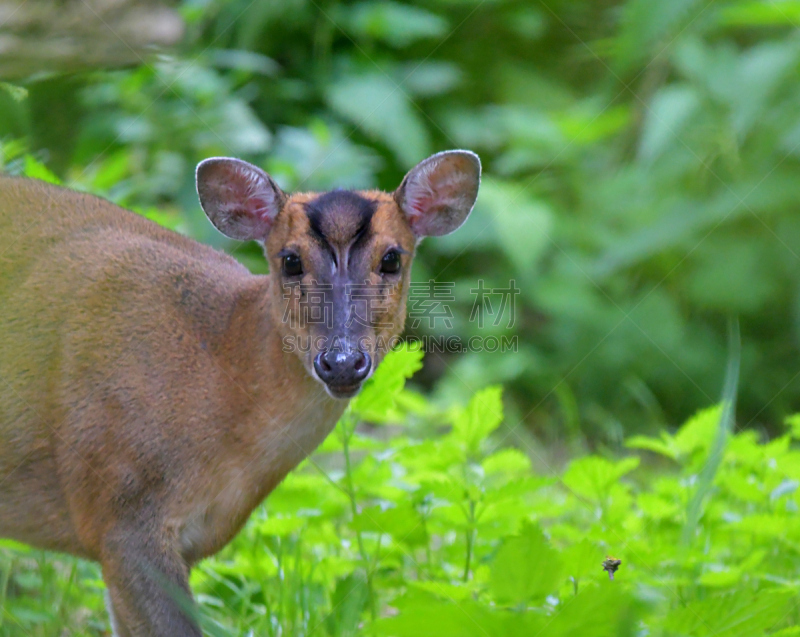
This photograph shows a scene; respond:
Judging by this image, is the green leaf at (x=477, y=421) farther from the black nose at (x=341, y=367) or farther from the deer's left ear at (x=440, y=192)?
the deer's left ear at (x=440, y=192)

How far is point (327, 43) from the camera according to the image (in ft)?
24.8

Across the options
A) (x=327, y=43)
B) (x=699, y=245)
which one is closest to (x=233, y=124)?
(x=327, y=43)

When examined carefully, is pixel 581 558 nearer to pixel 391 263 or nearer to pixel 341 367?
pixel 341 367

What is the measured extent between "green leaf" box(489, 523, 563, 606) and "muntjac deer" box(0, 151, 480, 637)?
1.09 meters

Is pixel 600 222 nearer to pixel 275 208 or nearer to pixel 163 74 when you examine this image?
pixel 163 74

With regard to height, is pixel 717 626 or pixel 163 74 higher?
pixel 717 626

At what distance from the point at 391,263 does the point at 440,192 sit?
48 cm

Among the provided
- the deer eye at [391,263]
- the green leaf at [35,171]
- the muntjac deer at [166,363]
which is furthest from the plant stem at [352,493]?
the green leaf at [35,171]

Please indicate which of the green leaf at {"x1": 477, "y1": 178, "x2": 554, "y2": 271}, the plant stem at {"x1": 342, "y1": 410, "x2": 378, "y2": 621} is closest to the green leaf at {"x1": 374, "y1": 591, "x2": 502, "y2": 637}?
the plant stem at {"x1": 342, "y1": 410, "x2": 378, "y2": 621}

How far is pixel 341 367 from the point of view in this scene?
308cm

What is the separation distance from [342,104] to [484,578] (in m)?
4.83

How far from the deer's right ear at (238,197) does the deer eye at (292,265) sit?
271mm

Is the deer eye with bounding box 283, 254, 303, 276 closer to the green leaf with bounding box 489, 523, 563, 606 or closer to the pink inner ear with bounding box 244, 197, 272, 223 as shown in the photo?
the pink inner ear with bounding box 244, 197, 272, 223

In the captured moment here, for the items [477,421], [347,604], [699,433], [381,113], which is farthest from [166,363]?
[381,113]
